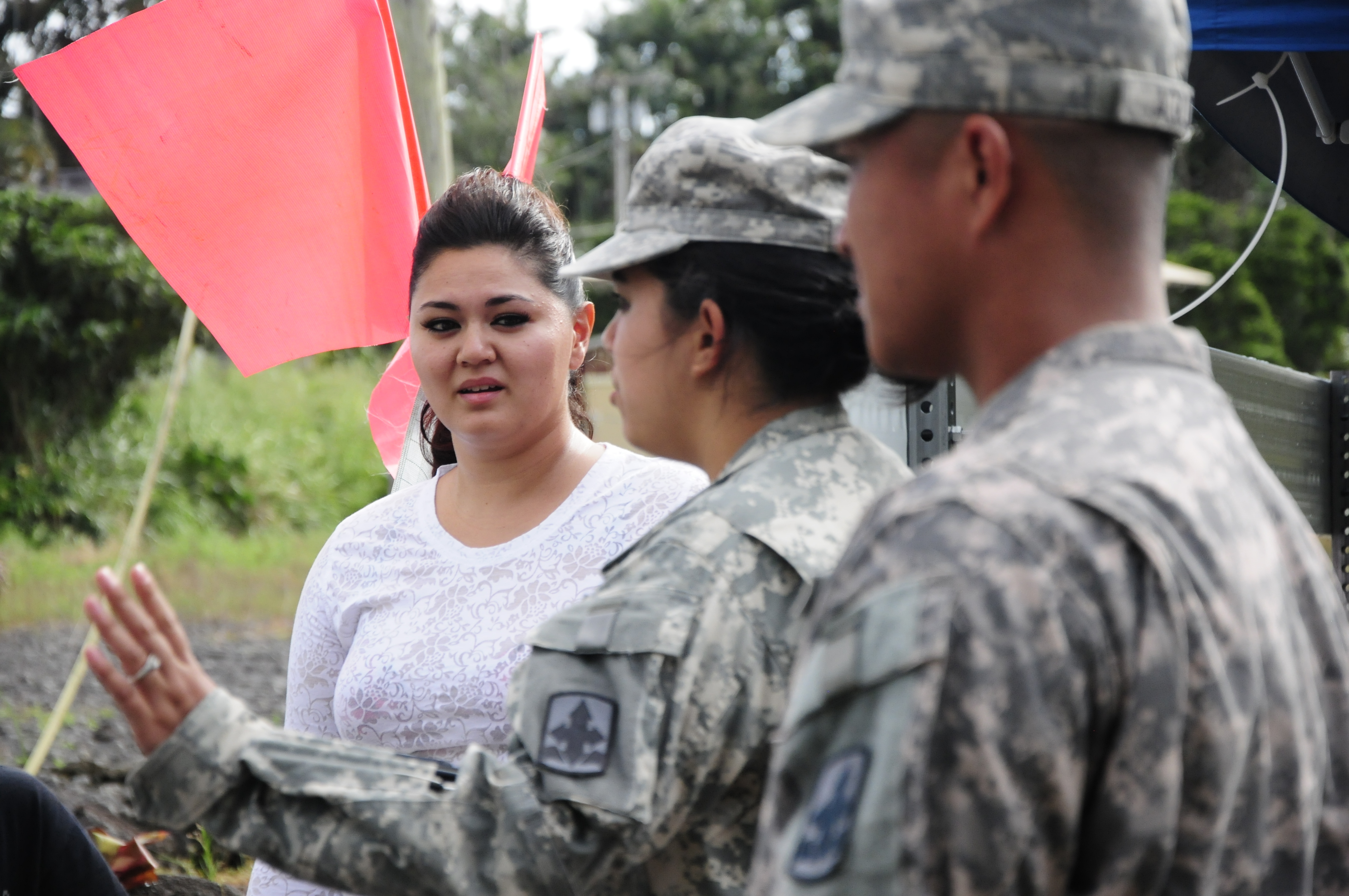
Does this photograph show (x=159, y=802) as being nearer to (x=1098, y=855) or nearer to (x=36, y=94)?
(x=1098, y=855)

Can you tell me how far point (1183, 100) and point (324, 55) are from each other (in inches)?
93.2

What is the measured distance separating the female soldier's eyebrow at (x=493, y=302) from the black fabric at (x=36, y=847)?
1203 millimetres

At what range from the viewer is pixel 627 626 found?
47.7 inches

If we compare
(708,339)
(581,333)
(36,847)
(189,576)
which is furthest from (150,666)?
(189,576)

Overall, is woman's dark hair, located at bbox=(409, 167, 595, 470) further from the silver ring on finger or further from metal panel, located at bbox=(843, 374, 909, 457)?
the silver ring on finger

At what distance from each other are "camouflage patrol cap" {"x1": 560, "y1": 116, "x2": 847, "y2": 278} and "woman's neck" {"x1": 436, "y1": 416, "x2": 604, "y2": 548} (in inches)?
37.5

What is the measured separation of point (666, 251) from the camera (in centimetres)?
141

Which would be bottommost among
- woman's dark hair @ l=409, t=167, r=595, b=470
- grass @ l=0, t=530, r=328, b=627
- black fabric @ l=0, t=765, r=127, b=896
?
grass @ l=0, t=530, r=328, b=627

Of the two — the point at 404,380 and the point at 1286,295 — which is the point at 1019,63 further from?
the point at 1286,295

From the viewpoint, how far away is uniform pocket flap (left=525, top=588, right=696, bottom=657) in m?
1.20

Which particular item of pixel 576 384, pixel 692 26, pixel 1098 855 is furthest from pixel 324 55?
pixel 692 26

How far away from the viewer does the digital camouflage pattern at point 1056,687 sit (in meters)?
0.82

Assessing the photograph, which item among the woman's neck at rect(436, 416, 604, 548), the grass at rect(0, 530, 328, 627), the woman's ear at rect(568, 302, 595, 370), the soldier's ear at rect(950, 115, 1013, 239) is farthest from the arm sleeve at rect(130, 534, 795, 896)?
the grass at rect(0, 530, 328, 627)

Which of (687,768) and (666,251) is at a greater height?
(666,251)
